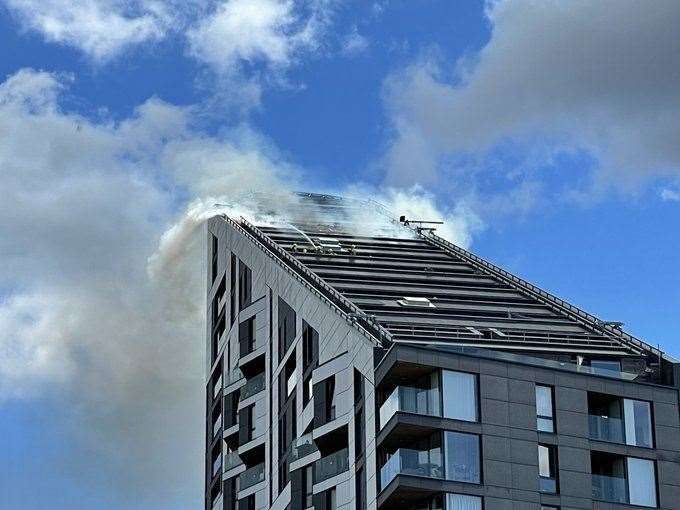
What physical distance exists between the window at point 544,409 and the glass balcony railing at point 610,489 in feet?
11.1

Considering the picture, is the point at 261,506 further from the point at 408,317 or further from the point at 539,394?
the point at 539,394

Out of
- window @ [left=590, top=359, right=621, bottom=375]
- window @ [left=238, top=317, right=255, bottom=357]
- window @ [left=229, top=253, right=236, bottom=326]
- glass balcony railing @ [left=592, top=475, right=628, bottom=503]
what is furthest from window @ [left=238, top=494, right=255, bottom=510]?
glass balcony railing @ [left=592, top=475, right=628, bottom=503]

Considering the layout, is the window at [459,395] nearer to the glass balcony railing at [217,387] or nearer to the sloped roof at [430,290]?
the sloped roof at [430,290]

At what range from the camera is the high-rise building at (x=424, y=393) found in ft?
296

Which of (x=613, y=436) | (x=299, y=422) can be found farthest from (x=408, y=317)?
(x=613, y=436)

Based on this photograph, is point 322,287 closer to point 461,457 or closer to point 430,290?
point 430,290

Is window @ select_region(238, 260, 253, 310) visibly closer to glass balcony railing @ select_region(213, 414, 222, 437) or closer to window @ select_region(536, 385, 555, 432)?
glass balcony railing @ select_region(213, 414, 222, 437)

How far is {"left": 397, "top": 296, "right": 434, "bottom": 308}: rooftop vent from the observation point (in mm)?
110625

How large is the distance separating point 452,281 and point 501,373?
96.7 feet

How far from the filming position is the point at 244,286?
12938 cm

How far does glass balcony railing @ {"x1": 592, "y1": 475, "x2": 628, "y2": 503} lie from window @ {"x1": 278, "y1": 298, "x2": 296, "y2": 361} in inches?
1091

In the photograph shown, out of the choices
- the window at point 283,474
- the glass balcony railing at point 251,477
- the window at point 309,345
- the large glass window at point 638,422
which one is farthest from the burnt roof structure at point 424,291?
the glass balcony railing at point 251,477

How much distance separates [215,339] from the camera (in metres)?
139

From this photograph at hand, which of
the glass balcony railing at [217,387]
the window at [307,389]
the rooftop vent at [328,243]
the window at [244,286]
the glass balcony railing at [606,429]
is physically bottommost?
the glass balcony railing at [606,429]
